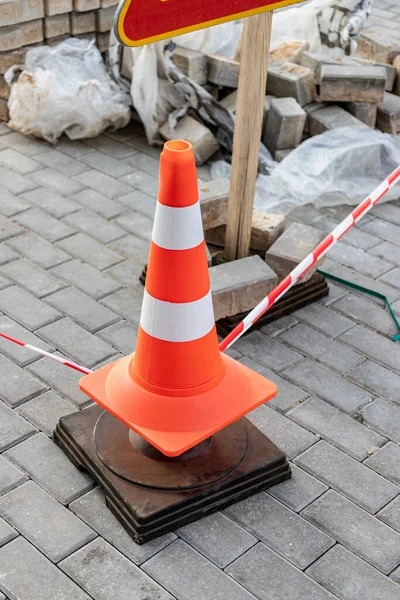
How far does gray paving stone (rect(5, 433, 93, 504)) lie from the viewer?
3.67 m

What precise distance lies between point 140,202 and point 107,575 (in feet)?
10.6

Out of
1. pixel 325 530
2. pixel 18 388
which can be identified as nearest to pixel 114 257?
pixel 18 388

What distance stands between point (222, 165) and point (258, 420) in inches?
114

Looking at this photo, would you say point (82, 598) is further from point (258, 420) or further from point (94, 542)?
point (258, 420)

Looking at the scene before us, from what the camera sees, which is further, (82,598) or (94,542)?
(94,542)

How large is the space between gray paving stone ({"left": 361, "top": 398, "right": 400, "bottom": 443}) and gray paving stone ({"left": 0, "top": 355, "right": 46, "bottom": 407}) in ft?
5.24

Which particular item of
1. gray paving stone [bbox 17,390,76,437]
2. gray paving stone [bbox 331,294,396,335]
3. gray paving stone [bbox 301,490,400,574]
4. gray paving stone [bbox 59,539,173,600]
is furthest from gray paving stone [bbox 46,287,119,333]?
gray paving stone [bbox 301,490,400,574]

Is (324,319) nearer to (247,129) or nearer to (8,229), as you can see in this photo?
(247,129)

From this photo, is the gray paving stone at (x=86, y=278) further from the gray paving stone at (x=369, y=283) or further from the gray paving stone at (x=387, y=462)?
the gray paving stone at (x=387, y=462)

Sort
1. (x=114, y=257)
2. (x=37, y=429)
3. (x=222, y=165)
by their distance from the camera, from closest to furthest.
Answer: (x=37, y=429) → (x=114, y=257) → (x=222, y=165)

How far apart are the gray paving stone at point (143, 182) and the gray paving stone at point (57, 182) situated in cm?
35

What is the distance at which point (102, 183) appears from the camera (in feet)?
20.5

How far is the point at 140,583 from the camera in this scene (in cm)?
327

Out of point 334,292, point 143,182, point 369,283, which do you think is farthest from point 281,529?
point 143,182
